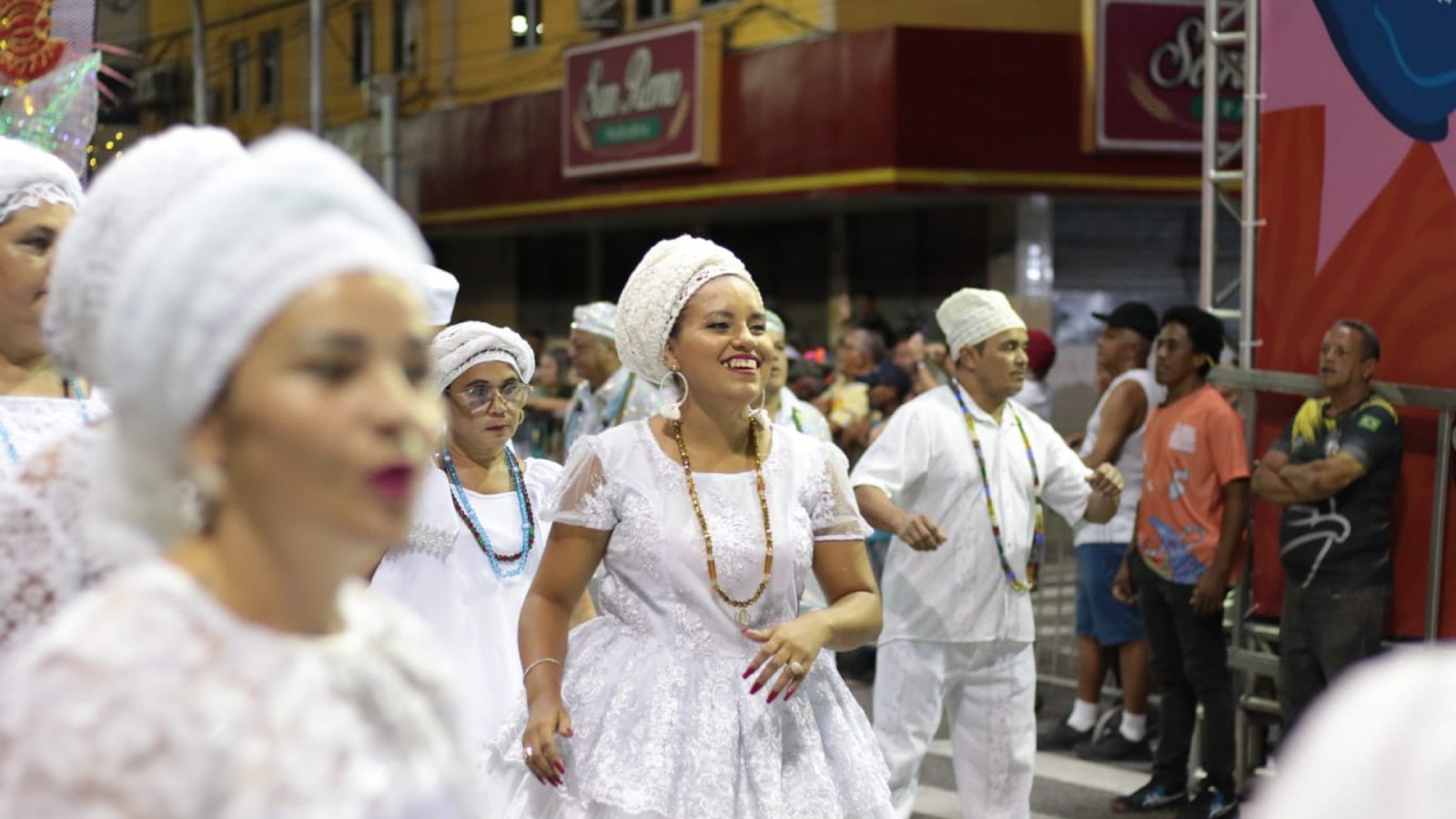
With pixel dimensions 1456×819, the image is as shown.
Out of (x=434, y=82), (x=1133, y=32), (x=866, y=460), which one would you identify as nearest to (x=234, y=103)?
(x=434, y=82)

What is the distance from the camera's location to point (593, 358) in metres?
11.4

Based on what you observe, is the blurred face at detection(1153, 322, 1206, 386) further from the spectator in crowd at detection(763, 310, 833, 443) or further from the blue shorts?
the spectator in crowd at detection(763, 310, 833, 443)

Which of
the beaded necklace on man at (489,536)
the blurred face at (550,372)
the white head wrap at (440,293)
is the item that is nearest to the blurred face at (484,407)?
the beaded necklace on man at (489,536)

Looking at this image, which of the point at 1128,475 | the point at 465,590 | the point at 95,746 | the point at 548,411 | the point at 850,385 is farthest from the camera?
the point at 548,411

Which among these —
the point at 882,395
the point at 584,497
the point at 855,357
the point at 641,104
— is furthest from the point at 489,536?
the point at 641,104

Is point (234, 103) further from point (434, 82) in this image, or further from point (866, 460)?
point (866, 460)

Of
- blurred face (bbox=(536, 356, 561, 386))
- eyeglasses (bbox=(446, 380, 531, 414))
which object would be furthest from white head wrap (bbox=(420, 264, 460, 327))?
blurred face (bbox=(536, 356, 561, 386))

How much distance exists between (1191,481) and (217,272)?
727cm

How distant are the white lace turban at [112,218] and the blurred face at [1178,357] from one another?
23.1 feet

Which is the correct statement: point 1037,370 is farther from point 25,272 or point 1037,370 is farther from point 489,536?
point 25,272

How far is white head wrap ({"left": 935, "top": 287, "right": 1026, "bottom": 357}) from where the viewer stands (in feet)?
27.3

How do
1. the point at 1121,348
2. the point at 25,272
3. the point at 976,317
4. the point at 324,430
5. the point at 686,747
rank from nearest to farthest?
the point at 324,430, the point at 25,272, the point at 686,747, the point at 976,317, the point at 1121,348

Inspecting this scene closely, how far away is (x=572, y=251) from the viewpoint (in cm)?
2789

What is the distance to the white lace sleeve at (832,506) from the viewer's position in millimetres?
5336
